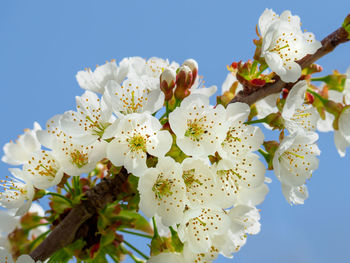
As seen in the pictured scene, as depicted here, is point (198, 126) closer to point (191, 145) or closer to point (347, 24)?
point (191, 145)

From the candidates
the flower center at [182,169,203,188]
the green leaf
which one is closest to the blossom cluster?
the flower center at [182,169,203,188]

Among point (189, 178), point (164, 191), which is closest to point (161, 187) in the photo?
point (164, 191)

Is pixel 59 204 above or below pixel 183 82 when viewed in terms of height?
below

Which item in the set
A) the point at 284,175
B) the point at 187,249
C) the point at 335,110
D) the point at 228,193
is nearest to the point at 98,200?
the point at 187,249

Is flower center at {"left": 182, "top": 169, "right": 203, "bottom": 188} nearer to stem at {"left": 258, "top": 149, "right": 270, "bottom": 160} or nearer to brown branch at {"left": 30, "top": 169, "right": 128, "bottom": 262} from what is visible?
brown branch at {"left": 30, "top": 169, "right": 128, "bottom": 262}

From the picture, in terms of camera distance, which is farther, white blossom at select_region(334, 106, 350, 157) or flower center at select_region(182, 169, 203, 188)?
white blossom at select_region(334, 106, 350, 157)

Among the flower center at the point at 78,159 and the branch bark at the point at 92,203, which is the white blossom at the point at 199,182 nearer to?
the branch bark at the point at 92,203

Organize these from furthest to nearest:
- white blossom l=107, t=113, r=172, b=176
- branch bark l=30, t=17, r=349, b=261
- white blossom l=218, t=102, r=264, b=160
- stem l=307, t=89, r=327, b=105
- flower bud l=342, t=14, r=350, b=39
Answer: stem l=307, t=89, r=327, b=105 → flower bud l=342, t=14, r=350, b=39 → branch bark l=30, t=17, r=349, b=261 → white blossom l=218, t=102, r=264, b=160 → white blossom l=107, t=113, r=172, b=176
